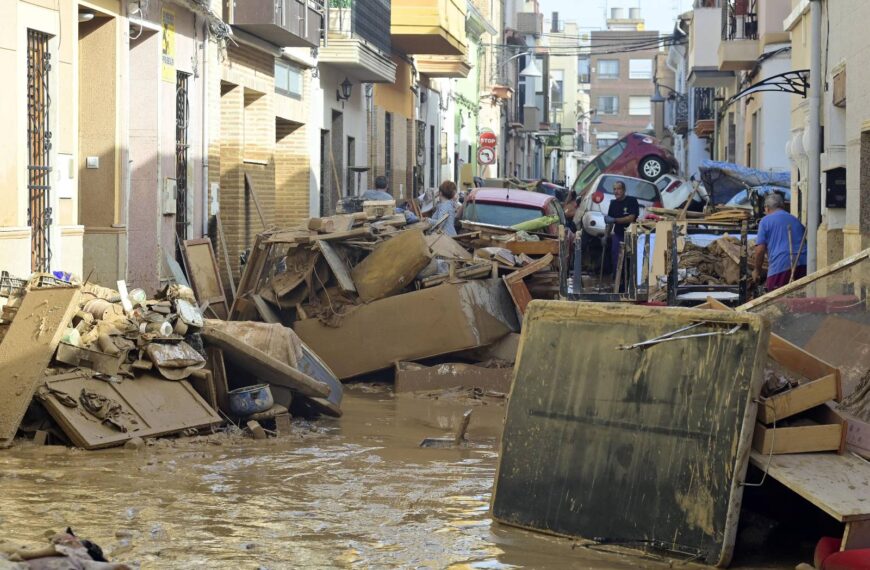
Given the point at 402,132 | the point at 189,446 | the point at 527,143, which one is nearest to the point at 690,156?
the point at 527,143

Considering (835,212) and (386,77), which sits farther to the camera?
(386,77)

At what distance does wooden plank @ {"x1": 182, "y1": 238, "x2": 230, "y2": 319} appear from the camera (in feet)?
48.0

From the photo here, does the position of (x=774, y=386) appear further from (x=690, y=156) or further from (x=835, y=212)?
(x=690, y=156)

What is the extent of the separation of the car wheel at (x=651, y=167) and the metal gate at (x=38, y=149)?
80.5 ft

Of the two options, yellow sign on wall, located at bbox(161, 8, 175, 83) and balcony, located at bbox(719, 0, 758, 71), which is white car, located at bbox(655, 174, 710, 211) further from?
yellow sign on wall, located at bbox(161, 8, 175, 83)

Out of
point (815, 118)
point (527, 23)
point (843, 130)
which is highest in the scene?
point (527, 23)

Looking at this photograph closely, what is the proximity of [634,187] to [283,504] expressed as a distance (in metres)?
22.4

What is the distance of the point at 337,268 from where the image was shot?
12.7 m

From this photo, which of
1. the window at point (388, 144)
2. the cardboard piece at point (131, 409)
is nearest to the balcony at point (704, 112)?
the window at point (388, 144)

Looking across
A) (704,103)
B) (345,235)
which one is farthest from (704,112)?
(345,235)

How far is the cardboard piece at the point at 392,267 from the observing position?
12594 mm

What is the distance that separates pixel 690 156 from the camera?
5462 cm

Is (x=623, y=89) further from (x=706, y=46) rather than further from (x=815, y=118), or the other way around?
(x=815, y=118)

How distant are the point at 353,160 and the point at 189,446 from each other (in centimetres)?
1833
